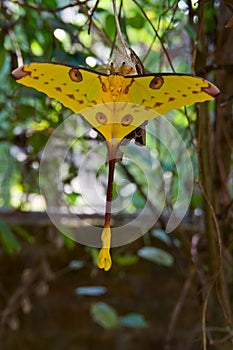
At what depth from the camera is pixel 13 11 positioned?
0.90 m

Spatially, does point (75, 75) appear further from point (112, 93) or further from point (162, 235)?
point (162, 235)

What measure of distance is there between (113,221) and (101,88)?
733mm

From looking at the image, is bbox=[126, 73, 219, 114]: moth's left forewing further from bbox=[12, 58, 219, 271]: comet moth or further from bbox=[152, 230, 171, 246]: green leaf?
bbox=[152, 230, 171, 246]: green leaf

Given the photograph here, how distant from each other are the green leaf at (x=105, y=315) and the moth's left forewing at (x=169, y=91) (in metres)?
0.90

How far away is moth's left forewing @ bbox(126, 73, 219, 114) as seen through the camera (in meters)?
0.34

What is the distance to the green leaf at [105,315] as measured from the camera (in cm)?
121

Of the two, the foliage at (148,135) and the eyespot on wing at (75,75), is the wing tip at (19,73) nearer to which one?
the eyespot on wing at (75,75)

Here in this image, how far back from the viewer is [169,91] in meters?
0.36

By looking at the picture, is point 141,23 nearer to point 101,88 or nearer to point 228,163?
point 228,163

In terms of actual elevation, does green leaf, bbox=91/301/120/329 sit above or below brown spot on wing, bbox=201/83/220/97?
below

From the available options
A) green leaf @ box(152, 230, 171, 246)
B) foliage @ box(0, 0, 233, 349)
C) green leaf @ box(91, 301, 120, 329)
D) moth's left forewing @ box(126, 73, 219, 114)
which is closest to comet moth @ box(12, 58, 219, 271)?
moth's left forewing @ box(126, 73, 219, 114)

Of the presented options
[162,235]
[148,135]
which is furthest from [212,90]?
[162,235]

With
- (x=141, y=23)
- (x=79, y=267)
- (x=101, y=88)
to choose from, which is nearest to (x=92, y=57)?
(x=141, y=23)

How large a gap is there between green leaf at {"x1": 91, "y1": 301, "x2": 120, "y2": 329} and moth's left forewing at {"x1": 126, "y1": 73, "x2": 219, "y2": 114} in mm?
899
